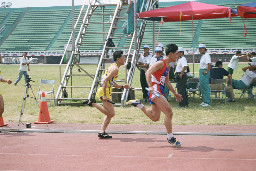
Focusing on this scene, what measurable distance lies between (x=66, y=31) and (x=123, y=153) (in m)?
69.5

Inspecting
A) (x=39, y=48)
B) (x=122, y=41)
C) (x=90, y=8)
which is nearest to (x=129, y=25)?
(x=90, y=8)

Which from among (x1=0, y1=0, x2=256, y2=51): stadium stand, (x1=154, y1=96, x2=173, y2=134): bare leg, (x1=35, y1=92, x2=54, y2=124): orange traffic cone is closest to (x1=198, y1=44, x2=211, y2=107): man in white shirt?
(x1=35, y1=92, x2=54, y2=124): orange traffic cone

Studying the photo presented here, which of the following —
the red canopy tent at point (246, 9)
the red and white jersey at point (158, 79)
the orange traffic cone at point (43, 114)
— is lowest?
the orange traffic cone at point (43, 114)

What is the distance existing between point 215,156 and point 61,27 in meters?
72.5

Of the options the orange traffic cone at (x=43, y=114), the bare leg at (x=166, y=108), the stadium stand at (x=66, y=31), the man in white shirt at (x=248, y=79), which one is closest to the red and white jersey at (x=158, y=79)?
the bare leg at (x=166, y=108)

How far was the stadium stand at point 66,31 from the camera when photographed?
64.6m

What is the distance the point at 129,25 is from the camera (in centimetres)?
1532

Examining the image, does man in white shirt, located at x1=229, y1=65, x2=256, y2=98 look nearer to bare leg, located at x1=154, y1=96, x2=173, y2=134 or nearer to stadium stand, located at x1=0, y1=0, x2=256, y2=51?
bare leg, located at x1=154, y1=96, x2=173, y2=134

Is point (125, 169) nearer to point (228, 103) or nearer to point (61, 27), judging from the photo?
point (228, 103)

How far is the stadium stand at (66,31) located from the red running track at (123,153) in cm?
5574

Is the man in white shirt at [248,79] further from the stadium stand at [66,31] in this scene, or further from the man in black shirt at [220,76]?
the stadium stand at [66,31]

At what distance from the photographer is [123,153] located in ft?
24.0

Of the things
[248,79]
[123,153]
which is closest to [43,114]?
[123,153]

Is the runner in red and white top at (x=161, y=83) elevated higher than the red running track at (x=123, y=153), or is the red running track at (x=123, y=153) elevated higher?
the runner in red and white top at (x=161, y=83)
